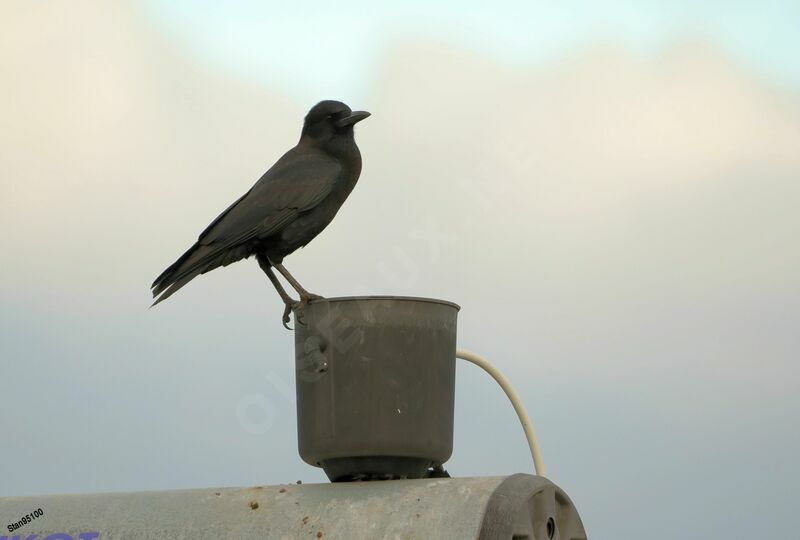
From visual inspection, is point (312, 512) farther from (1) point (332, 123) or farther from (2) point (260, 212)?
(1) point (332, 123)

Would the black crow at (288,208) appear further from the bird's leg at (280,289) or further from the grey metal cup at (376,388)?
the grey metal cup at (376,388)

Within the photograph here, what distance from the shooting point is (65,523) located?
512cm

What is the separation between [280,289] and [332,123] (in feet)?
4.76

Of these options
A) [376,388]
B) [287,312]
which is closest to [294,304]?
[287,312]

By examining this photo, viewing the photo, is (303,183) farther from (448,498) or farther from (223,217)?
(448,498)

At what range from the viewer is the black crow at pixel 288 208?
276 inches

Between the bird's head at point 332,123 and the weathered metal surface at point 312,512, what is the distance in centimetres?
A: 360

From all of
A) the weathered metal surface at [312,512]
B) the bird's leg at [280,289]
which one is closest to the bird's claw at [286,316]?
the bird's leg at [280,289]

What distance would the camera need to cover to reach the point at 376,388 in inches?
202

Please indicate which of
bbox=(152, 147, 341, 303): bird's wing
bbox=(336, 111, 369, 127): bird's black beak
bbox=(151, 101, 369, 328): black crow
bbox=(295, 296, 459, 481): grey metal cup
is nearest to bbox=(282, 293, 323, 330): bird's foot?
bbox=(151, 101, 369, 328): black crow

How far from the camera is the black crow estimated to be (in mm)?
7012

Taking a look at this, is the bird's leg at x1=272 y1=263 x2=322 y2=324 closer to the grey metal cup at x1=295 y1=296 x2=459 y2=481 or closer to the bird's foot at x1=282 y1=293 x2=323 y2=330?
the bird's foot at x1=282 y1=293 x2=323 y2=330

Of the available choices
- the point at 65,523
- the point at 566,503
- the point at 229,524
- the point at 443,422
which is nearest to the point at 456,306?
the point at 443,422

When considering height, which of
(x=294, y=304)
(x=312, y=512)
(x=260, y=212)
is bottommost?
(x=312, y=512)
